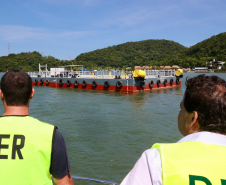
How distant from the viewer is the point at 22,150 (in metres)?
1.32

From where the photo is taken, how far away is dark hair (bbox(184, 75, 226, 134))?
977 millimetres

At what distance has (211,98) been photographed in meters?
0.98

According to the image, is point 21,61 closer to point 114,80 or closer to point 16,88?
point 114,80

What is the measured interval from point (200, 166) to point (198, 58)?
139 metres

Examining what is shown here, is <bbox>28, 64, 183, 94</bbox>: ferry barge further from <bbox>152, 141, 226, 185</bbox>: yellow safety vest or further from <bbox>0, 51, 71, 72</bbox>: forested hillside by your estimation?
<bbox>0, 51, 71, 72</bbox>: forested hillside

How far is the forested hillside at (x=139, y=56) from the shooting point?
118375 mm

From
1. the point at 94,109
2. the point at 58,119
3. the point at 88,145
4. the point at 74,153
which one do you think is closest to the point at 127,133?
the point at 88,145

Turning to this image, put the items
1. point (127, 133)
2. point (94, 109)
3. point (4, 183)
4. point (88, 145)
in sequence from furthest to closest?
point (94, 109) → point (127, 133) → point (88, 145) → point (4, 183)

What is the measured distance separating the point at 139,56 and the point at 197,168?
148m

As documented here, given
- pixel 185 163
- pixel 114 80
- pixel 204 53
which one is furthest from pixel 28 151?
pixel 204 53

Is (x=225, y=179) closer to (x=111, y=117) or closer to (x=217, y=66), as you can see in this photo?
(x=111, y=117)

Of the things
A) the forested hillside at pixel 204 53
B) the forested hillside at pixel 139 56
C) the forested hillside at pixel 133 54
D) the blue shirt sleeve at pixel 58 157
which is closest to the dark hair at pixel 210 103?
the blue shirt sleeve at pixel 58 157

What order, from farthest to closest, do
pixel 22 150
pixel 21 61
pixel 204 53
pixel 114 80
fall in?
pixel 204 53
pixel 21 61
pixel 114 80
pixel 22 150

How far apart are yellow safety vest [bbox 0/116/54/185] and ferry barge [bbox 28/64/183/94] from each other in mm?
18616
